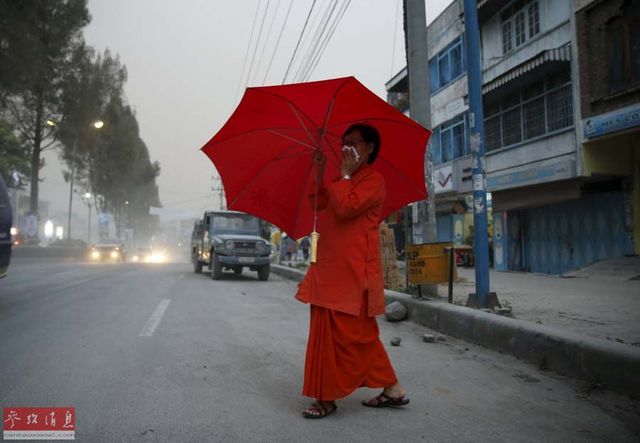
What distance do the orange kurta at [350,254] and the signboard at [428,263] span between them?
388 centimetres

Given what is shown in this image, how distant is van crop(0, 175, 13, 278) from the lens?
743 cm

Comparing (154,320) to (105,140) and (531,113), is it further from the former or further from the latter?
(105,140)

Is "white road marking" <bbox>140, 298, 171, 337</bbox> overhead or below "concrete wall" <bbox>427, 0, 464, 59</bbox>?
below

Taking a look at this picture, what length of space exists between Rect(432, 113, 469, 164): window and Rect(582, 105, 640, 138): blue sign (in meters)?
6.27

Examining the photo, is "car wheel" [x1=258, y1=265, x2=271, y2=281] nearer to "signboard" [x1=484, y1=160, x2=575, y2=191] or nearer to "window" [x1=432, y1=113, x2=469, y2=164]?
"signboard" [x1=484, y1=160, x2=575, y2=191]

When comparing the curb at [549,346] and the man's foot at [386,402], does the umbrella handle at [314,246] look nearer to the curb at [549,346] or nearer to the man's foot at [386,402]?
the man's foot at [386,402]

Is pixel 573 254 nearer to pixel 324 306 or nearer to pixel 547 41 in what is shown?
pixel 547 41

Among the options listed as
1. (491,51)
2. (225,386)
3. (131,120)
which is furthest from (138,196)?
(225,386)

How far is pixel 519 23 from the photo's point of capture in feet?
52.2

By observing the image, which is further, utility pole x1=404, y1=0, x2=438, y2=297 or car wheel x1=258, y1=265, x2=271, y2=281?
car wheel x1=258, y1=265, x2=271, y2=281

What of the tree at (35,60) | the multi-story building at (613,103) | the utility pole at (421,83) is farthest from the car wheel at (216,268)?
the tree at (35,60)

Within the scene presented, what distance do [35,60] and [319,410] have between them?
1179 inches

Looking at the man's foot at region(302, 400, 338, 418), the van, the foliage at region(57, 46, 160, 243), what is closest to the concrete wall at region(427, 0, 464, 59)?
the van

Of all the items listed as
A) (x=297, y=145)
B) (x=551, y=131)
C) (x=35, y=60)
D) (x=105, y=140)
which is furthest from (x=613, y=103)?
(x=105, y=140)
